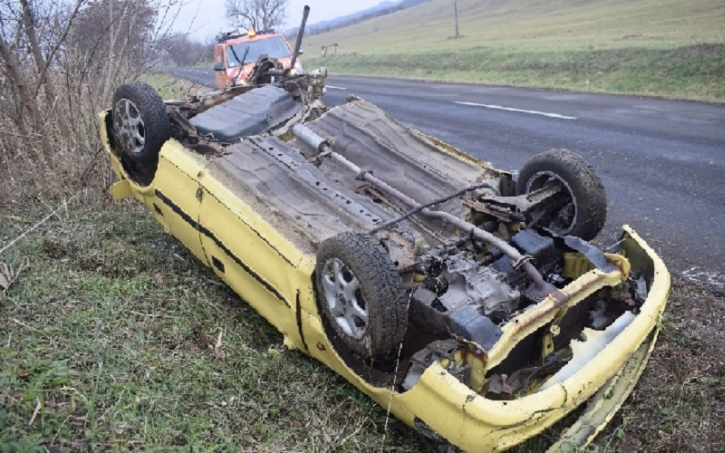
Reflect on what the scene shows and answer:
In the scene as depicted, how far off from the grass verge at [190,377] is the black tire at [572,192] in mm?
962

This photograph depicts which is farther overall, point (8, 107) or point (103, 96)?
point (103, 96)

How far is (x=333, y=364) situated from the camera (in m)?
3.47

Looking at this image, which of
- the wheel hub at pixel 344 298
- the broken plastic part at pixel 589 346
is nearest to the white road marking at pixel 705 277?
the broken plastic part at pixel 589 346

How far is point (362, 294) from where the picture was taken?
2984 millimetres

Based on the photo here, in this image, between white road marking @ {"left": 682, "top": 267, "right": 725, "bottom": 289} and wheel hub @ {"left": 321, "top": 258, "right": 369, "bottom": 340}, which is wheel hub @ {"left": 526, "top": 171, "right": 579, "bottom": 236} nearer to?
white road marking @ {"left": 682, "top": 267, "right": 725, "bottom": 289}

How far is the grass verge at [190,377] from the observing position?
290 cm

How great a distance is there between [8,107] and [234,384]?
449cm

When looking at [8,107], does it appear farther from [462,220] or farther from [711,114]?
[711,114]

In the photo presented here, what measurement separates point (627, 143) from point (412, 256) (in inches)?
255

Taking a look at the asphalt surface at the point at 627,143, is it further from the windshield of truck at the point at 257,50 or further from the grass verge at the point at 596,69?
the windshield of truck at the point at 257,50

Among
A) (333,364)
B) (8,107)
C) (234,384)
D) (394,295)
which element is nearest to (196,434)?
(234,384)

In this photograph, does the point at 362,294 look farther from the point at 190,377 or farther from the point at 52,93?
the point at 52,93

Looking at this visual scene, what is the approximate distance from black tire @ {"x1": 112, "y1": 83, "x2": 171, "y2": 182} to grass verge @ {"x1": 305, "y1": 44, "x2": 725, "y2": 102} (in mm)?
9928

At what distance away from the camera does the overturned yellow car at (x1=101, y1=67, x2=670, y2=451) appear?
2.86 m
